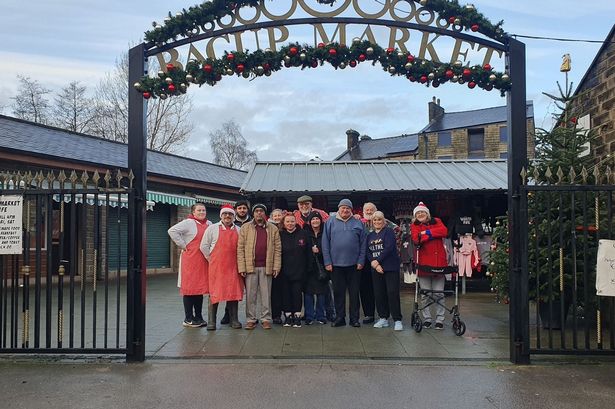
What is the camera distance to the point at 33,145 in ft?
45.8

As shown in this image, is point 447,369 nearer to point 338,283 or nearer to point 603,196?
point 338,283

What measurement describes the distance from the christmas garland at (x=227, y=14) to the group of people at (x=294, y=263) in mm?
2688

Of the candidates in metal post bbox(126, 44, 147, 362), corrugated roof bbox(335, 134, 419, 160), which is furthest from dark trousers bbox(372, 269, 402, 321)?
corrugated roof bbox(335, 134, 419, 160)

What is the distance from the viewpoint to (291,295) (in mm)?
8125

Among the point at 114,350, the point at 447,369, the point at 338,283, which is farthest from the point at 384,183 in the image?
the point at 114,350

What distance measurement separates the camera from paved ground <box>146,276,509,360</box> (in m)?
6.38

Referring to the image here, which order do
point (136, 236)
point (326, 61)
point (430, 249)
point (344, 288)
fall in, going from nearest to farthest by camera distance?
point (136, 236) → point (326, 61) → point (430, 249) → point (344, 288)

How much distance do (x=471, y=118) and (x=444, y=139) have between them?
13.6ft

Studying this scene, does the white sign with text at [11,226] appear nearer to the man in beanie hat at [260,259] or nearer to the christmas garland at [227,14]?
the christmas garland at [227,14]

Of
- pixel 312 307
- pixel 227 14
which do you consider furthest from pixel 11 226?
pixel 312 307

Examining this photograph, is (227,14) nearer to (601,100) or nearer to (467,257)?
(601,100)

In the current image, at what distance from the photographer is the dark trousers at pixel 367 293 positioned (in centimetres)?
853

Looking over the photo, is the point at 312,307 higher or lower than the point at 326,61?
lower

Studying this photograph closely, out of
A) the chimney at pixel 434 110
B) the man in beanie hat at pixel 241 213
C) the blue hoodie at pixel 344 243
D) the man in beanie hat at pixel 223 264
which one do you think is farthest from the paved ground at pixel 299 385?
the chimney at pixel 434 110
